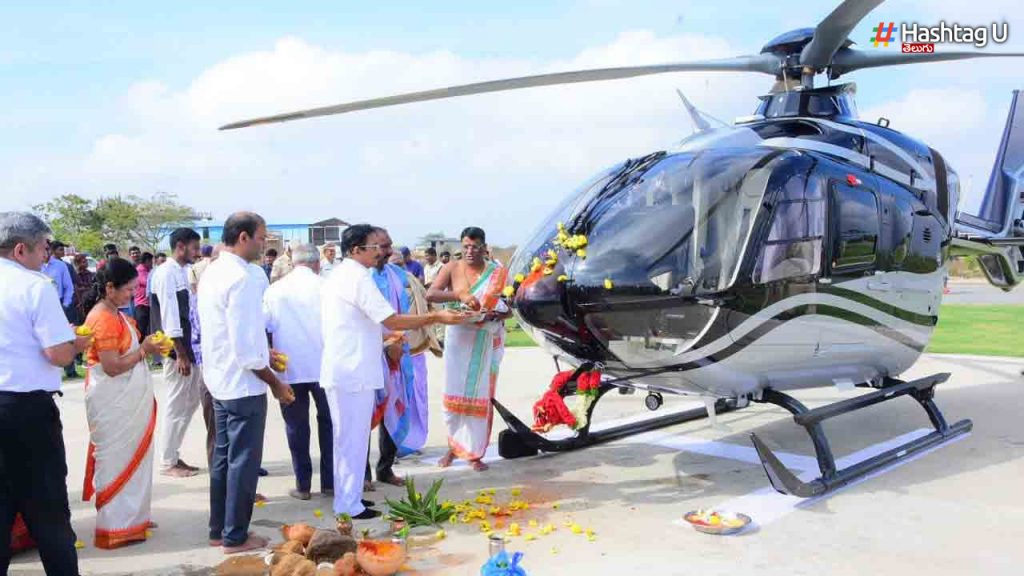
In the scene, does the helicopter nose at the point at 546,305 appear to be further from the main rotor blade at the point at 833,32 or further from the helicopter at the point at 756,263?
the main rotor blade at the point at 833,32

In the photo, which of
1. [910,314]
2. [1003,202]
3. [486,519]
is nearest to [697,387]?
[486,519]

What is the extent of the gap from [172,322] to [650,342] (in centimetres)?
343

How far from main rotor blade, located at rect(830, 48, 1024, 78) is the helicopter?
0.02 meters

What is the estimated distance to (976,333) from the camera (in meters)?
15.0

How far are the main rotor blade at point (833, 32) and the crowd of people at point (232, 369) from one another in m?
2.93

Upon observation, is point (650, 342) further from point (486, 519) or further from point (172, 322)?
point (172, 322)

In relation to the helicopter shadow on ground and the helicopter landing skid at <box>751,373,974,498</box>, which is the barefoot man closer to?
the helicopter shadow on ground

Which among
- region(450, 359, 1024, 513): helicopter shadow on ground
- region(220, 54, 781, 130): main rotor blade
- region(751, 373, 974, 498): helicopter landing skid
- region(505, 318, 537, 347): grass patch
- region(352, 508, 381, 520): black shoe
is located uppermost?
region(220, 54, 781, 130): main rotor blade

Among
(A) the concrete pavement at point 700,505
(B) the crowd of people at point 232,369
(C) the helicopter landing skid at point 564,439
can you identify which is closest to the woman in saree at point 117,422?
(B) the crowd of people at point 232,369

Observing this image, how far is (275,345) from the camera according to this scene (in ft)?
17.4

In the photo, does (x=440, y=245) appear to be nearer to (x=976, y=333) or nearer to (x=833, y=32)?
(x=976, y=333)

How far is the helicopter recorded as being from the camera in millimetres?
4906

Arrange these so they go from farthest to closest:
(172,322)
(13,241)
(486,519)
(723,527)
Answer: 1. (172,322)
2. (486,519)
3. (723,527)
4. (13,241)

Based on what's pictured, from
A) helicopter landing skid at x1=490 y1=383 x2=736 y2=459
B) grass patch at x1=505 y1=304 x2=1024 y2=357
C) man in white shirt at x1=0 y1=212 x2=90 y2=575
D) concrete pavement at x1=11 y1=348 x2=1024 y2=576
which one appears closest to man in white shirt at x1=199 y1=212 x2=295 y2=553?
concrete pavement at x1=11 y1=348 x2=1024 y2=576
